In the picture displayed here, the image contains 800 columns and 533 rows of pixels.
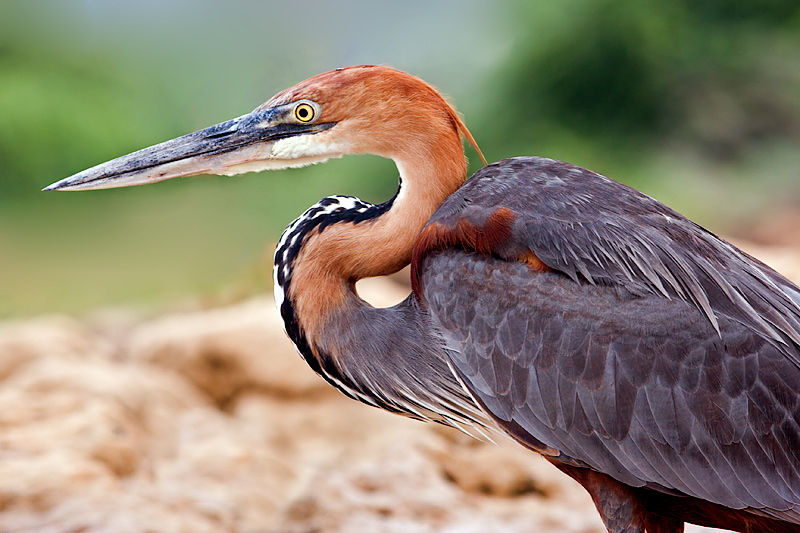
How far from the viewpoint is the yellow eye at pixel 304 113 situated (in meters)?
2.65

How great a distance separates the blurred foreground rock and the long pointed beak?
1256 mm

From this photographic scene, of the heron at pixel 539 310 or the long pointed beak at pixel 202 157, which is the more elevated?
the long pointed beak at pixel 202 157

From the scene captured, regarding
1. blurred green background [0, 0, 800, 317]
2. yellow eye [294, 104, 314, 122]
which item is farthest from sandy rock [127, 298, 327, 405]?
yellow eye [294, 104, 314, 122]

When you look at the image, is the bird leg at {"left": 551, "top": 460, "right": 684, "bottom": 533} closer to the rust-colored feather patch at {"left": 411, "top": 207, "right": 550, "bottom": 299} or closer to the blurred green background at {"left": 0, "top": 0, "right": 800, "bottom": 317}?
the rust-colored feather patch at {"left": 411, "top": 207, "right": 550, "bottom": 299}

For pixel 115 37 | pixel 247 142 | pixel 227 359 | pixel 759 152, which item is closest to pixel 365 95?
pixel 247 142

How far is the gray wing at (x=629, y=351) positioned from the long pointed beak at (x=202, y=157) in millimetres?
656

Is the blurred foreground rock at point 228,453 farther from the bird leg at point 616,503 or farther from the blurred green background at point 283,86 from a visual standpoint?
the blurred green background at point 283,86

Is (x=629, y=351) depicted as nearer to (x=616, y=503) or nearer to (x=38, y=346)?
(x=616, y=503)

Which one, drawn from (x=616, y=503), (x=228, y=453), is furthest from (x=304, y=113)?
(x=228, y=453)

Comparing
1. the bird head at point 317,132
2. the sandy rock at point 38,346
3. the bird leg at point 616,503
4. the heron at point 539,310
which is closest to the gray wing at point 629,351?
the heron at point 539,310

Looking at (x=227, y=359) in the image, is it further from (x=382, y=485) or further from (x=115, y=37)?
(x=115, y=37)

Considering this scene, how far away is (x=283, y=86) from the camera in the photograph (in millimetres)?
7277

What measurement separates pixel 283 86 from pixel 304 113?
15.7ft

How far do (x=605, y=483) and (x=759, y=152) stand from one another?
769cm
